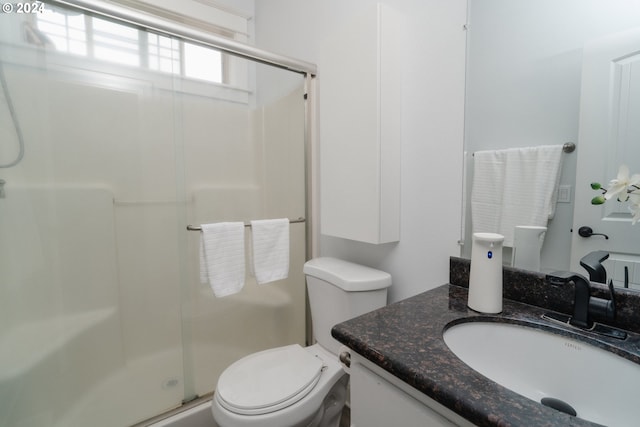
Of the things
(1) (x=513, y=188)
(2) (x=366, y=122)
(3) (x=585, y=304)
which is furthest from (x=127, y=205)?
(3) (x=585, y=304)

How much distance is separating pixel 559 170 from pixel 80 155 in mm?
1880

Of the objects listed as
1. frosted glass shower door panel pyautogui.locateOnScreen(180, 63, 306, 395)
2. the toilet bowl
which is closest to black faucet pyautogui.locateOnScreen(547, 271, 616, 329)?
the toilet bowl

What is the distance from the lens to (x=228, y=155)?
5.21ft

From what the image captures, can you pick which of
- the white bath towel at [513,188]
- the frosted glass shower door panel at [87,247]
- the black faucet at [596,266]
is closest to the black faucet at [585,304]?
the black faucet at [596,266]

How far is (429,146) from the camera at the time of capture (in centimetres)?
109

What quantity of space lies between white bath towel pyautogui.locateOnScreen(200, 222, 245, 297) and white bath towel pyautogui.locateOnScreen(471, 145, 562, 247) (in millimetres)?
1014

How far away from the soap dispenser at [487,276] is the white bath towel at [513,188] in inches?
5.4

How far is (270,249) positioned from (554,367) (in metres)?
1.18

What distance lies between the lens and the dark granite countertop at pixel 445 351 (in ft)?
1.45

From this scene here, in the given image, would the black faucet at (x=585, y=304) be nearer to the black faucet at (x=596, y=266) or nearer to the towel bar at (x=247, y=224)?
the black faucet at (x=596, y=266)

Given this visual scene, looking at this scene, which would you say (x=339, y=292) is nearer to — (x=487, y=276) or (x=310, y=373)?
(x=310, y=373)

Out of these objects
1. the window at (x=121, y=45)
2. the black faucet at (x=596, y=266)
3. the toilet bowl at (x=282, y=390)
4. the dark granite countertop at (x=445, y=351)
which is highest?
the window at (x=121, y=45)

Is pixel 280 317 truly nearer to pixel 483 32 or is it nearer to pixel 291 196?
pixel 291 196

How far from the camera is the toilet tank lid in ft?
3.74
